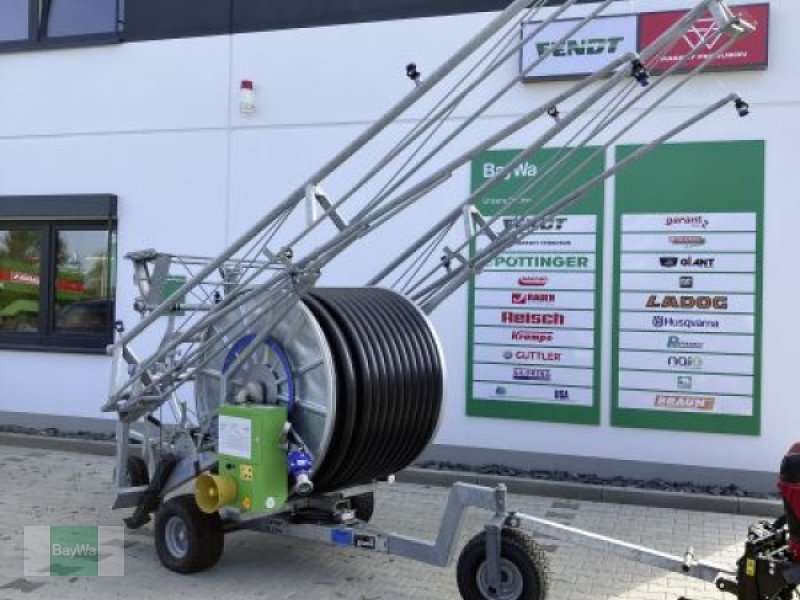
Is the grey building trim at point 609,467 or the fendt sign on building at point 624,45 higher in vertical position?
the fendt sign on building at point 624,45

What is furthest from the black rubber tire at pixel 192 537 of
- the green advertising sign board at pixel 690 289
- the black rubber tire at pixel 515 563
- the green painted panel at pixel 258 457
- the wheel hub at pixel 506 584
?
the green advertising sign board at pixel 690 289

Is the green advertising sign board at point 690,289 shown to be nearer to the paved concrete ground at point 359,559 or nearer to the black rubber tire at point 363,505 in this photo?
the paved concrete ground at point 359,559

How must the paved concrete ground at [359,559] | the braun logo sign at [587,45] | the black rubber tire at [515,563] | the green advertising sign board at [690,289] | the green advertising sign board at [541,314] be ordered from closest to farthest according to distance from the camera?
1. the black rubber tire at [515,563]
2. the paved concrete ground at [359,559]
3. the green advertising sign board at [690,289]
4. the braun logo sign at [587,45]
5. the green advertising sign board at [541,314]

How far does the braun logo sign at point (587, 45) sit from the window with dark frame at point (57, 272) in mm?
4962

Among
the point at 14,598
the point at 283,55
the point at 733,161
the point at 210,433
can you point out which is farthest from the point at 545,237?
the point at 14,598

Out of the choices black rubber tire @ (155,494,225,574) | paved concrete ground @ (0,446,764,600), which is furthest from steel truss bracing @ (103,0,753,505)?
paved concrete ground @ (0,446,764,600)

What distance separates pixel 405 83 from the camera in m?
9.12

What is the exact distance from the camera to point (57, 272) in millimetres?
10781

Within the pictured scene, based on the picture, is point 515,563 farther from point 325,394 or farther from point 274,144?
point 274,144

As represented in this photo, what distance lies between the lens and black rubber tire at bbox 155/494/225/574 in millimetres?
5691

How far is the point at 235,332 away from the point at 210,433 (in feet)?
2.35

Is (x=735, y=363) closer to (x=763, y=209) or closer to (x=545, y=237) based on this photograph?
(x=763, y=209)

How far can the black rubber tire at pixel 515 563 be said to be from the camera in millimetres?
4734

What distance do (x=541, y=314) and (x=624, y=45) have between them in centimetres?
255
